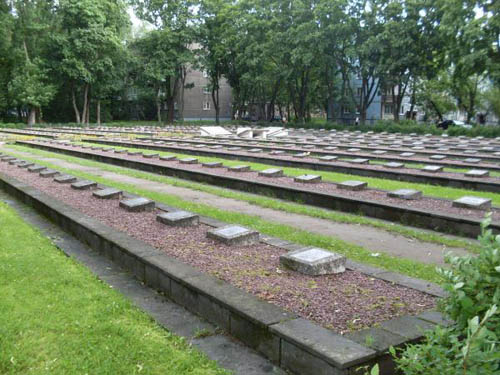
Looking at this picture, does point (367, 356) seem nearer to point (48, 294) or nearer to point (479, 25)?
point (48, 294)

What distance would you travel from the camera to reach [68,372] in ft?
10.5

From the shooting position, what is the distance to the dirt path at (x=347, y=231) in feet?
20.3

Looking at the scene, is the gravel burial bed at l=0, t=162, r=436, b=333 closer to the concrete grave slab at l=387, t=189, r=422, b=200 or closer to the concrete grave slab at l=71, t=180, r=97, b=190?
the concrete grave slab at l=71, t=180, r=97, b=190

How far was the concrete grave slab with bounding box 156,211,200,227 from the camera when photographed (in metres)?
6.60

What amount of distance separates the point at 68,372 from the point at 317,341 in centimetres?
168

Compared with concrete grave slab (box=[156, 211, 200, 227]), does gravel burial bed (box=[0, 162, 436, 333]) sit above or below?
below

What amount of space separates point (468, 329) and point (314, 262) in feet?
9.01

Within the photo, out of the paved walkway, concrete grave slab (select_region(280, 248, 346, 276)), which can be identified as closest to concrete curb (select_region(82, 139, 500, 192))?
concrete grave slab (select_region(280, 248, 346, 276))

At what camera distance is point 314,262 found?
4684mm

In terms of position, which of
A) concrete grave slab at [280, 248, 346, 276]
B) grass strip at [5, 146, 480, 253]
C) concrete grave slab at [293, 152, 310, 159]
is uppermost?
concrete grave slab at [293, 152, 310, 159]

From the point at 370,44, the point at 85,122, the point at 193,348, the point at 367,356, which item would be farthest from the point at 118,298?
the point at 85,122

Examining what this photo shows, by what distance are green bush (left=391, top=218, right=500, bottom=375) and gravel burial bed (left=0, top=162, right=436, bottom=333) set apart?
131 cm

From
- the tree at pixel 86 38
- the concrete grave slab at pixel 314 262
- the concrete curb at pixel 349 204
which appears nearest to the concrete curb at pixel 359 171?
the concrete curb at pixel 349 204

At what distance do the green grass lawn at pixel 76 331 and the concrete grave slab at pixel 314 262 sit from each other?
150 cm
